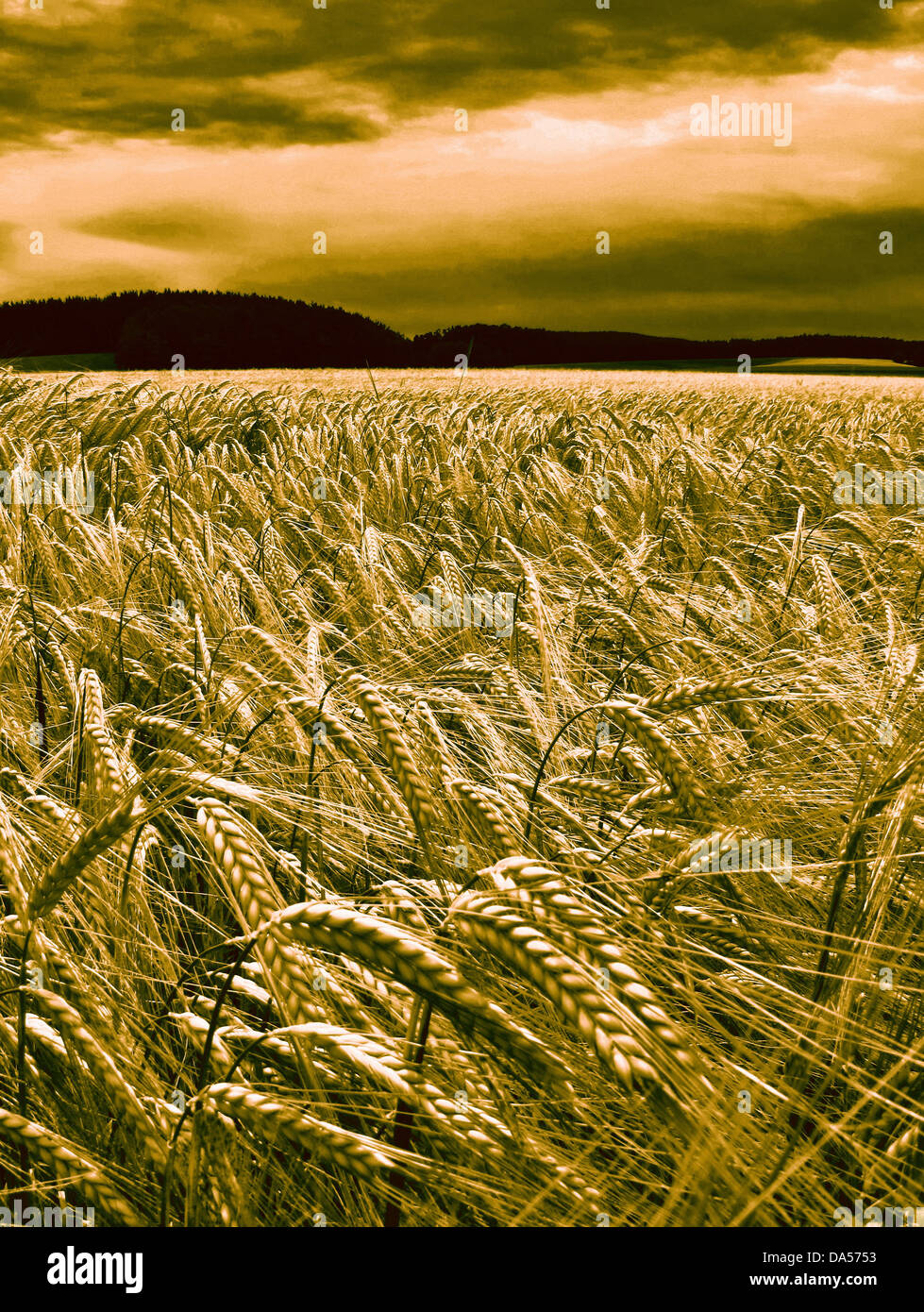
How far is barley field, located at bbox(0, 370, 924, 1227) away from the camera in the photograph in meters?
0.86

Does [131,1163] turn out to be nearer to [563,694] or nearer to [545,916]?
[545,916]

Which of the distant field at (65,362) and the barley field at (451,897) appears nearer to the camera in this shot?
the barley field at (451,897)

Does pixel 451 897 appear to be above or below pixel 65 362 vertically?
below

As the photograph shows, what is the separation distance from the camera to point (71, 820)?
131 cm

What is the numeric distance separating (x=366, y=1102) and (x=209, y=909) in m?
0.60

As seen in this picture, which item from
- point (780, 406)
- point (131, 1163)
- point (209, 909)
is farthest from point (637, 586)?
point (780, 406)

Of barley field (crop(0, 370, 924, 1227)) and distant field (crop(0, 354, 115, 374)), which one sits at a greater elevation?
distant field (crop(0, 354, 115, 374))

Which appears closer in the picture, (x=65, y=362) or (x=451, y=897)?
(x=451, y=897)

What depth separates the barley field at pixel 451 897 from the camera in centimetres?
86

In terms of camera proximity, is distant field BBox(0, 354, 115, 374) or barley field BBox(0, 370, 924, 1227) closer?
barley field BBox(0, 370, 924, 1227)

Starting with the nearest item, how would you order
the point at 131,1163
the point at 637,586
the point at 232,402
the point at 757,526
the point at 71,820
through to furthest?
the point at 131,1163 < the point at 71,820 < the point at 637,586 < the point at 757,526 < the point at 232,402

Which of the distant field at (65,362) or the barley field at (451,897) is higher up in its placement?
the distant field at (65,362)

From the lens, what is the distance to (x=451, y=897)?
1104 mm
